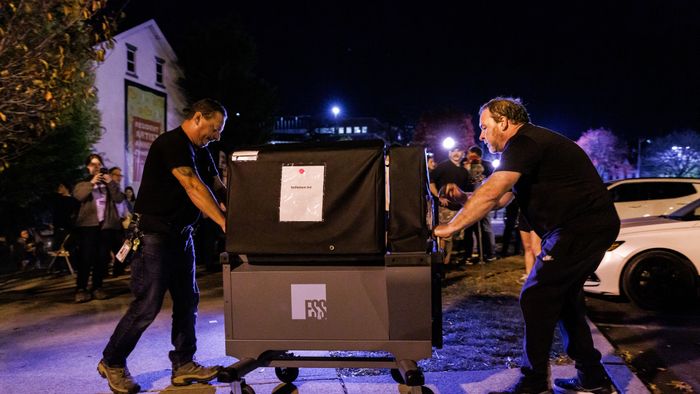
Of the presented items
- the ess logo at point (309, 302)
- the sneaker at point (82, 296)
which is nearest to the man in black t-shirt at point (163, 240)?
the ess logo at point (309, 302)

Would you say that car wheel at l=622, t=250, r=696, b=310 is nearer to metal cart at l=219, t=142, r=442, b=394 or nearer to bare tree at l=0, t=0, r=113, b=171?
metal cart at l=219, t=142, r=442, b=394

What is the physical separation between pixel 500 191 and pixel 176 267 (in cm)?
231

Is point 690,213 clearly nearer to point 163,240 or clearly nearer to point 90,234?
point 163,240

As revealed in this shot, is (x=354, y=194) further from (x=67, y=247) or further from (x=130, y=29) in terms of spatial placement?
(x=130, y=29)

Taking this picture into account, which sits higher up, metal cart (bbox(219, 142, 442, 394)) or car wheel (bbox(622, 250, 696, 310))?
metal cart (bbox(219, 142, 442, 394))

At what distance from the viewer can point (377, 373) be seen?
441 centimetres

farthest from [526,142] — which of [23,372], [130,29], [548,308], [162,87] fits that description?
[162,87]

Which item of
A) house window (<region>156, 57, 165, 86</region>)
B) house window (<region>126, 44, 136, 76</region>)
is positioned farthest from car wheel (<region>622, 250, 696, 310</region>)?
house window (<region>156, 57, 165, 86</region>)

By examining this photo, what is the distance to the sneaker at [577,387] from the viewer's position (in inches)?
142

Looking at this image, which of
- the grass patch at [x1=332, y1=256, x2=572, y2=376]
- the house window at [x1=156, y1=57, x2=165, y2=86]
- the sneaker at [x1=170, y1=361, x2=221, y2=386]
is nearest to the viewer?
the sneaker at [x1=170, y1=361, x2=221, y2=386]

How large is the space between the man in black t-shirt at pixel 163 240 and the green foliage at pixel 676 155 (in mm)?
72087

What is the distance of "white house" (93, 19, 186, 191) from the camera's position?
75.3ft

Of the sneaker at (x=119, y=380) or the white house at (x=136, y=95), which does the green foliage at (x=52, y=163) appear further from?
the sneaker at (x=119, y=380)

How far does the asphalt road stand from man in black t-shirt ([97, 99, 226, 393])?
3.43 meters
